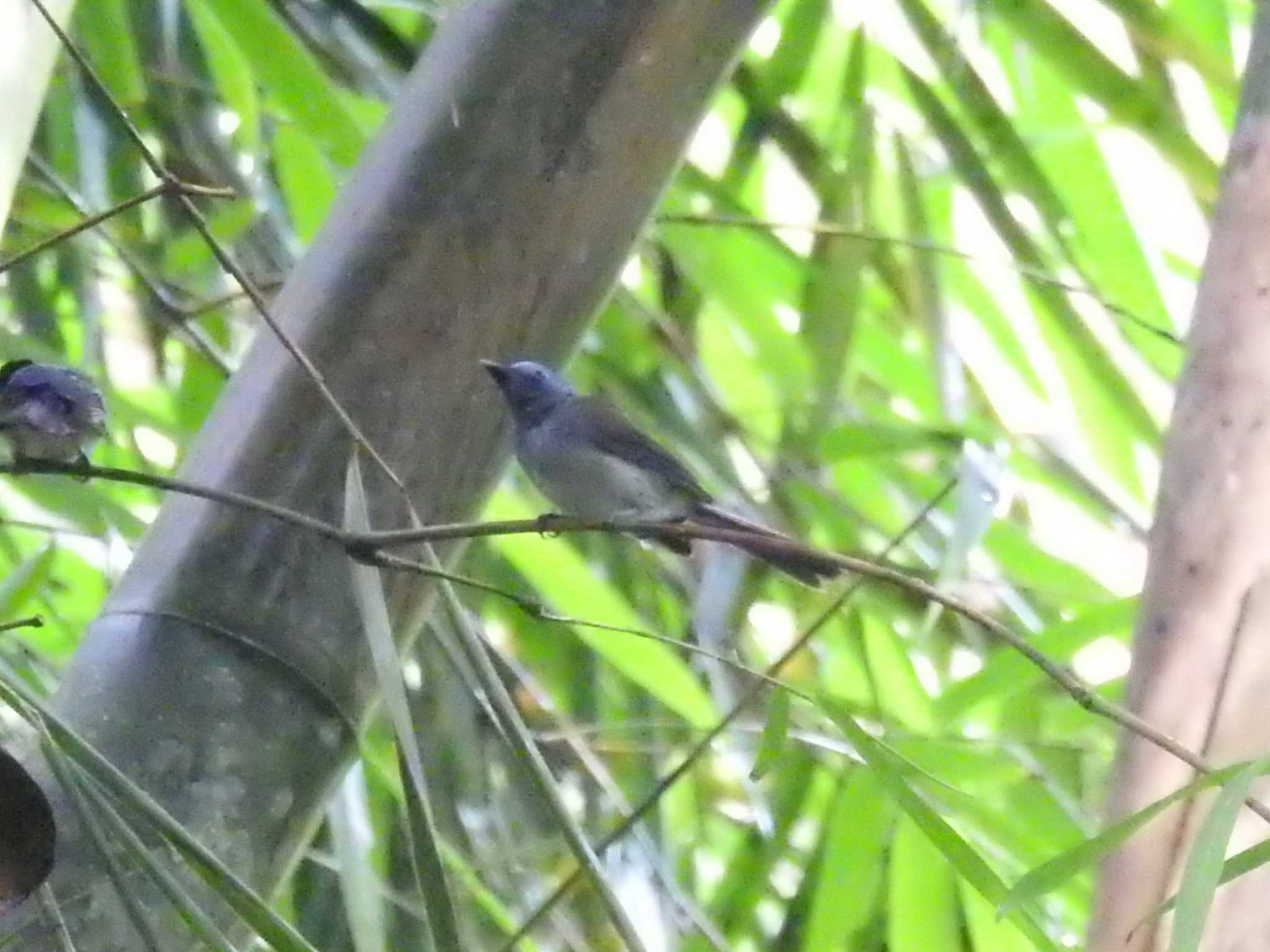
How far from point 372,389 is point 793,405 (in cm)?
41

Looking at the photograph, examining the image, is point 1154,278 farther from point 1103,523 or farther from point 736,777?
point 736,777

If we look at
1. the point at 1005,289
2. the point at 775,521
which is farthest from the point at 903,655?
the point at 1005,289

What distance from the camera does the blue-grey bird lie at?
0.67 meters

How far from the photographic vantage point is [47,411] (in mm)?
671

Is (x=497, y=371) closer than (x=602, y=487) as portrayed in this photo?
Yes

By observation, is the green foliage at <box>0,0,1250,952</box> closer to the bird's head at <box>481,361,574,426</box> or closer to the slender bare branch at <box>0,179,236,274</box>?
the bird's head at <box>481,361,574,426</box>

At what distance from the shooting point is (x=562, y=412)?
845 mm

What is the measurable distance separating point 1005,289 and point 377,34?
470mm

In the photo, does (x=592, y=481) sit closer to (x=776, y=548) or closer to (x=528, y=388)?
(x=528, y=388)

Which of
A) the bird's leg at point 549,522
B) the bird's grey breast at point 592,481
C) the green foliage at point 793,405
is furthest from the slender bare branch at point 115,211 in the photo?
the bird's grey breast at point 592,481

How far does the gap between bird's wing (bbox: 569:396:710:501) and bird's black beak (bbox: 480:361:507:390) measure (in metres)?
0.22

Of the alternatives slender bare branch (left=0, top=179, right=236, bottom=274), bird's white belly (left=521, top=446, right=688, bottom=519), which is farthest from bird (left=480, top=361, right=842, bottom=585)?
slender bare branch (left=0, top=179, right=236, bottom=274)

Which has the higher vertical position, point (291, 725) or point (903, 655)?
point (903, 655)

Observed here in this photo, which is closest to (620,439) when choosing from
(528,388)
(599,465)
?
(599,465)
